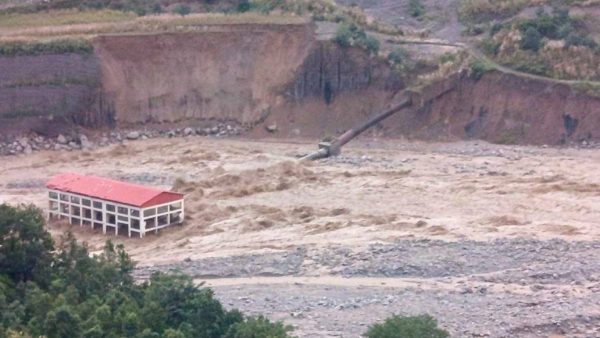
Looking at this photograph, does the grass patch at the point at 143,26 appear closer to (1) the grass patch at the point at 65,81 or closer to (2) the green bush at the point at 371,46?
(1) the grass patch at the point at 65,81

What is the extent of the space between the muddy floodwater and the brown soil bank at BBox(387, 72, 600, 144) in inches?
44.5

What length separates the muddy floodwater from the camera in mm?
31438

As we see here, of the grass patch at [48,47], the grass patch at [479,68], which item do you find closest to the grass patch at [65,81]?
the grass patch at [48,47]

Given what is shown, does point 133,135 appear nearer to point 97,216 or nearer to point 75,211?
point 75,211

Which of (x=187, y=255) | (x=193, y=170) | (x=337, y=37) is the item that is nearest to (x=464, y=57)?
(x=337, y=37)

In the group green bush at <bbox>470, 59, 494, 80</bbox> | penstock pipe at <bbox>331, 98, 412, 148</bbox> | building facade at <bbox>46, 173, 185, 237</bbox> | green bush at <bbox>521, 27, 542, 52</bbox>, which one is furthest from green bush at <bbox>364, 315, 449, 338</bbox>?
green bush at <bbox>521, 27, 542, 52</bbox>

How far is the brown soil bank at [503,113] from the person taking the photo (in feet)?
166

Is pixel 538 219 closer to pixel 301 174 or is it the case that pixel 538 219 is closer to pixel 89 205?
pixel 301 174

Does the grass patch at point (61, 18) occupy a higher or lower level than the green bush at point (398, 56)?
higher

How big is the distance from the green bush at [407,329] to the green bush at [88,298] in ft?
5.98

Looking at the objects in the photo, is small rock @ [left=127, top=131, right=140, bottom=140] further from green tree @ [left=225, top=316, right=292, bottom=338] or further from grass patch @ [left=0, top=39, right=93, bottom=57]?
green tree @ [left=225, top=316, right=292, bottom=338]

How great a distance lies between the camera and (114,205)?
4094 centimetres

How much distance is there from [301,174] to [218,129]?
28.9 ft

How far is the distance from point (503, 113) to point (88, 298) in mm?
27994
